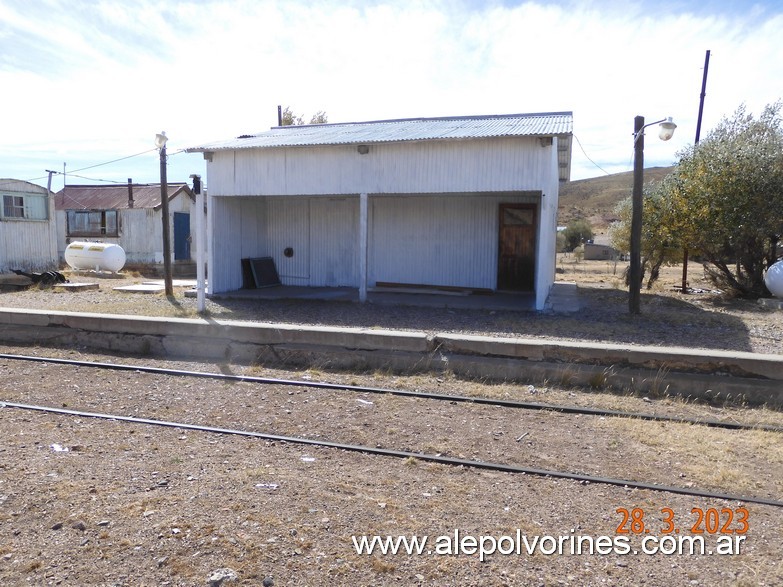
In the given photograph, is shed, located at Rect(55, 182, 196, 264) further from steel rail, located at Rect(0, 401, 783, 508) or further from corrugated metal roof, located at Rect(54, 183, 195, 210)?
steel rail, located at Rect(0, 401, 783, 508)

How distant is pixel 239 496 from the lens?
4.08 meters

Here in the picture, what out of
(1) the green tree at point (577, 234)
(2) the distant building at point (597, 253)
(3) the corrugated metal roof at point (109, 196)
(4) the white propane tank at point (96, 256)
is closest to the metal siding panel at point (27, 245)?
(4) the white propane tank at point (96, 256)

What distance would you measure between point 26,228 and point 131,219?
24.2ft

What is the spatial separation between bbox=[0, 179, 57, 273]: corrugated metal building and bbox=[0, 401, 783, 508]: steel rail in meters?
15.1

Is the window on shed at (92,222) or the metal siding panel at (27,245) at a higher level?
the window on shed at (92,222)

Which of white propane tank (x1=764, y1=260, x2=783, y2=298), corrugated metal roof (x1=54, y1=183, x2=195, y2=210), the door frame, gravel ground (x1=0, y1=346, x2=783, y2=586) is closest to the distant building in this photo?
white propane tank (x1=764, y1=260, x2=783, y2=298)

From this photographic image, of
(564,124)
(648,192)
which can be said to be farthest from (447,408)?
(648,192)

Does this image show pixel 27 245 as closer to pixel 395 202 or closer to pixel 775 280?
pixel 395 202

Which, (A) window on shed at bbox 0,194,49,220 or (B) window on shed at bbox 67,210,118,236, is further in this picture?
(B) window on shed at bbox 67,210,118,236

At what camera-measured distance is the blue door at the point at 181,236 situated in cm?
2686

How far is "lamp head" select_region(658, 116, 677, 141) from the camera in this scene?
33.4 feet

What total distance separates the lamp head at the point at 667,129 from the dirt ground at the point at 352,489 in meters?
5.44

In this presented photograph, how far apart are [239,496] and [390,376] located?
3.79 meters

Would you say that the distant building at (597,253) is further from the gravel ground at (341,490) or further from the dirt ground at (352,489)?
the gravel ground at (341,490)
